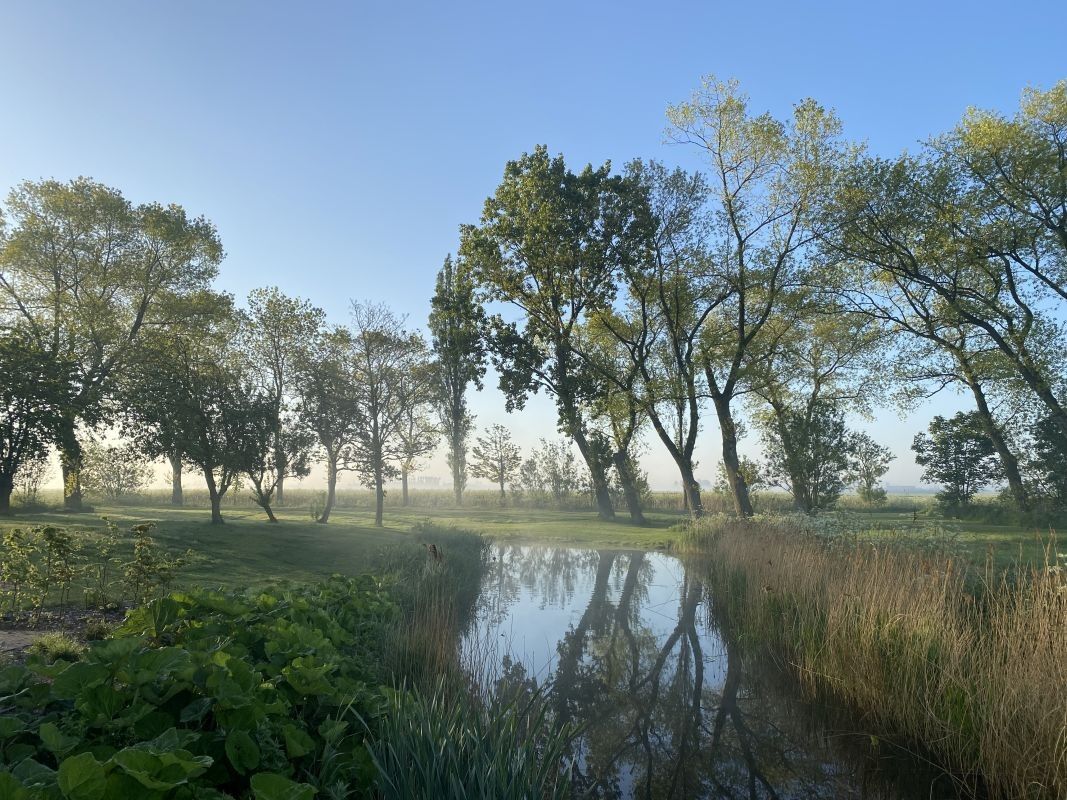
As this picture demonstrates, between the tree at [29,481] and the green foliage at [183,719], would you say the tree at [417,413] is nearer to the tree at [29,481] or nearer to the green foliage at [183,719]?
the tree at [29,481]

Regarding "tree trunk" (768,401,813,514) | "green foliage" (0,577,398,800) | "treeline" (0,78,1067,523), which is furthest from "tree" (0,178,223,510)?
"tree trunk" (768,401,813,514)

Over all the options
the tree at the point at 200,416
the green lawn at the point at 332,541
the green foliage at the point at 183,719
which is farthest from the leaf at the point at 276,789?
the tree at the point at 200,416

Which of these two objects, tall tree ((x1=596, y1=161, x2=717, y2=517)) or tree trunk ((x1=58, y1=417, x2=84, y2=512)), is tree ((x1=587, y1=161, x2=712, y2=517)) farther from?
tree trunk ((x1=58, y1=417, x2=84, y2=512))

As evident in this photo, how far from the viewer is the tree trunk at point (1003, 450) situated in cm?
2120

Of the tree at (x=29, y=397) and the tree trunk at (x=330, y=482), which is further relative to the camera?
the tree trunk at (x=330, y=482)

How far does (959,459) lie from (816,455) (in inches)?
293

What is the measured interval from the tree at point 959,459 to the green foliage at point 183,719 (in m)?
27.8

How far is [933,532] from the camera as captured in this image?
412 inches

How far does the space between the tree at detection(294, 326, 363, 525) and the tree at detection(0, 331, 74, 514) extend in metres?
9.70

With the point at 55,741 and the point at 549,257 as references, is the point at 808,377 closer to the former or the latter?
the point at 549,257

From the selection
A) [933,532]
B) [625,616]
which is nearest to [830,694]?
[625,616]

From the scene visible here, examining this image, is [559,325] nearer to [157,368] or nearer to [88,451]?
[157,368]

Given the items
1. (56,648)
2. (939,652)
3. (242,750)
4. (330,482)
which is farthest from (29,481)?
(939,652)

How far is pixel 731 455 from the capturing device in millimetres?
21656
